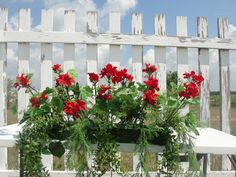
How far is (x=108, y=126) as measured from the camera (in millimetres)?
1912

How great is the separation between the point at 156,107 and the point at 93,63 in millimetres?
1637

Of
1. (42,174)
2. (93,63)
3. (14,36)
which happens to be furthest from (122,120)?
(14,36)

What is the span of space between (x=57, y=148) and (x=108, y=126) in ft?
0.82

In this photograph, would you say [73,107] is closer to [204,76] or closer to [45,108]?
[45,108]

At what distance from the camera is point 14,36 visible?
350 cm

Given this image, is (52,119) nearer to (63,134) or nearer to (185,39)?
(63,134)

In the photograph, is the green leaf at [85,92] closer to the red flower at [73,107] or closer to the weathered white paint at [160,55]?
the red flower at [73,107]

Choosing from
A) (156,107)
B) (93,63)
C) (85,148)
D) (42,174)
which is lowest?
(42,174)

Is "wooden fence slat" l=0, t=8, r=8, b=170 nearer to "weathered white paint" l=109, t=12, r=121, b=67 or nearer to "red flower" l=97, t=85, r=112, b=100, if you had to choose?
"weathered white paint" l=109, t=12, r=121, b=67

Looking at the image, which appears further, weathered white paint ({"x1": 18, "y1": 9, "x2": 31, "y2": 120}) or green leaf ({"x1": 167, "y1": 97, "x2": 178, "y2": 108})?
weathered white paint ({"x1": 18, "y1": 9, "x2": 31, "y2": 120})

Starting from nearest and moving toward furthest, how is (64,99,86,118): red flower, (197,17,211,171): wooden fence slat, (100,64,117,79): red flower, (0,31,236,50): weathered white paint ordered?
(64,99,86,118): red flower
(100,64,117,79): red flower
(0,31,236,50): weathered white paint
(197,17,211,171): wooden fence slat

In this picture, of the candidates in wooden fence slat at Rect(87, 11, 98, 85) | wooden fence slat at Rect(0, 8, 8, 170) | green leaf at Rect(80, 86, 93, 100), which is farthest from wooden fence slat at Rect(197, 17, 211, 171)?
green leaf at Rect(80, 86, 93, 100)

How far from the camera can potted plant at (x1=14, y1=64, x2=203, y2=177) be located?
1883mm

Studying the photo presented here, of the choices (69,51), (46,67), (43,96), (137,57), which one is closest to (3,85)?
(46,67)
